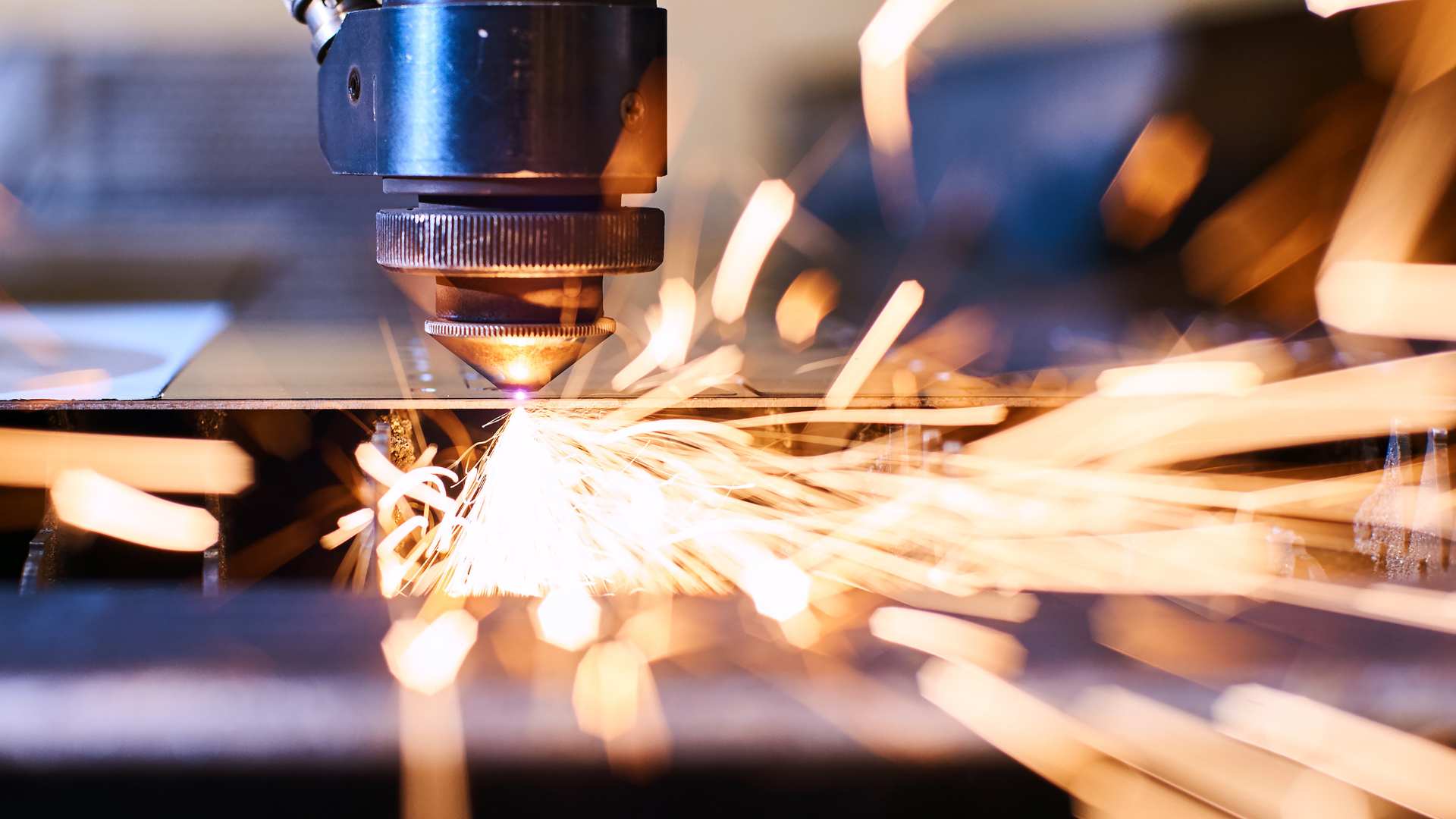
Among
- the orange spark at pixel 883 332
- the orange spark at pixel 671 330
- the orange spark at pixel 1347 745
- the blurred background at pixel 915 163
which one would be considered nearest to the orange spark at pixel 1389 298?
the blurred background at pixel 915 163

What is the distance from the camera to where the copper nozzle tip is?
791 mm

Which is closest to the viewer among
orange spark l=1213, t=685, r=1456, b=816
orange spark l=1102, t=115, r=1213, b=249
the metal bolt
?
orange spark l=1213, t=685, r=1456, b=816

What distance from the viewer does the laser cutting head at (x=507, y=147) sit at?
0.72m

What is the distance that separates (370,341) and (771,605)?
84 centimetres

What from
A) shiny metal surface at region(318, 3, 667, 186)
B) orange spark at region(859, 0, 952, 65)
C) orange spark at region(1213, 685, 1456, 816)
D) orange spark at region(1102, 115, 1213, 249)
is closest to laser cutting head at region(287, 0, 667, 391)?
shiny metal surface at region(318, 3, 667, 186)

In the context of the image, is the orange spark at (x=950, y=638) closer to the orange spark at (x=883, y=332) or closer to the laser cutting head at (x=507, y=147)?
the laser cutting head at (x=507, y=147)

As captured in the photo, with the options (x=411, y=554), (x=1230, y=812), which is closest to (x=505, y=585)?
(x=411, y=554)

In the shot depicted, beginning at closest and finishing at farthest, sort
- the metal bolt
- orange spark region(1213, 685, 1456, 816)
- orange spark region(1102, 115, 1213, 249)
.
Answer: orange spark region(1213, 685, 1456, 816) → the metal bolt → orange spark region(1102, 115, 1213, 249)

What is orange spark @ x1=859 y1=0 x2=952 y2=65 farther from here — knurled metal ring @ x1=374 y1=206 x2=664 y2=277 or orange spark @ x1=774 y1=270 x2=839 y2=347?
knurled metal ring @ x1=374 y1=206 x2=664 y2=277

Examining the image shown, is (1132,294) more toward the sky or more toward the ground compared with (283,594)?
more toward the sky

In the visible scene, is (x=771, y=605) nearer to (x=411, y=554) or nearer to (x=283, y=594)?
(x=283, y=594)

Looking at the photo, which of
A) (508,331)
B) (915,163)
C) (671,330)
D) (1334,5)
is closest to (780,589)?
(508,331)

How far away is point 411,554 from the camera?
1.39m

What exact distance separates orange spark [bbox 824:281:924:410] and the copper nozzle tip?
65 cm
